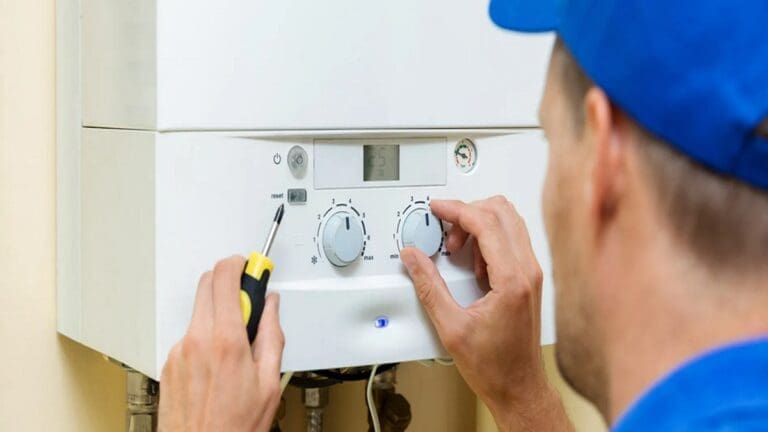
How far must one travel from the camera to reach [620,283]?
59 cm

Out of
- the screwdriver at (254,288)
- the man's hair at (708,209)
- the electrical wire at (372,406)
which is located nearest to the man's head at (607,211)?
the man's hair at (708,209)

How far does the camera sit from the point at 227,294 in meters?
0.87

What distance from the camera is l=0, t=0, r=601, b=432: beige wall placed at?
103 centimetres

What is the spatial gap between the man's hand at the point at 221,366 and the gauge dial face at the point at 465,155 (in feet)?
0.75

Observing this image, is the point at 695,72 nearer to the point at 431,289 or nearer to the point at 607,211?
the point at 607,211

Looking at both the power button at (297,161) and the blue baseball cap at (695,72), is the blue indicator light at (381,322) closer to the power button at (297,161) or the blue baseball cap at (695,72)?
the power button at (297,161)

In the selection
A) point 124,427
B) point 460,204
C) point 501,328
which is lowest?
point 124,427

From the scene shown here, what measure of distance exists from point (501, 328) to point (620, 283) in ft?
1.35

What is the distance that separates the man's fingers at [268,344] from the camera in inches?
35.1

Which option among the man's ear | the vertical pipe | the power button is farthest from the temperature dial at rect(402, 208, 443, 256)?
the man's ear

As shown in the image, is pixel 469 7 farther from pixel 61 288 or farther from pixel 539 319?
pixel 61 288

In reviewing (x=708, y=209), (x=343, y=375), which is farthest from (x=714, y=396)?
(x=343, y=375)

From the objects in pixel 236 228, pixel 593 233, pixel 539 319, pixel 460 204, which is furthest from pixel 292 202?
pixel 593 233

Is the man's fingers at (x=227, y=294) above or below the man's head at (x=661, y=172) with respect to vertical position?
below
